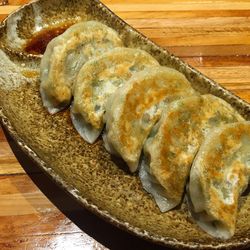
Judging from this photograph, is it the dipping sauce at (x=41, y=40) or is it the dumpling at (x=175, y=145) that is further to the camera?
the dipping sauce at (x=41, y=40)

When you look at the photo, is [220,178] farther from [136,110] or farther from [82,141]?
[82,141]

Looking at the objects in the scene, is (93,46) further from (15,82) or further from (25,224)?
(25,224)

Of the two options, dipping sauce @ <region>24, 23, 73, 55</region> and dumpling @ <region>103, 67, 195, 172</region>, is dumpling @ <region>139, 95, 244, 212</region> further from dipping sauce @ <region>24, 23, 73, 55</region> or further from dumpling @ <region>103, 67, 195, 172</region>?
dipping sauce @ <region>24, 23, 73, 55</region>

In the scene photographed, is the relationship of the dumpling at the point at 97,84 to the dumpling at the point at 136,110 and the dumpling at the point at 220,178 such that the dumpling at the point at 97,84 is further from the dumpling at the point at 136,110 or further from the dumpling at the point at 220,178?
the dumpling at the point at 220,178

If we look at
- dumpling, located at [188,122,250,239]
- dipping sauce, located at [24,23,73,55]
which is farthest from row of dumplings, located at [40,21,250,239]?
dipping sauce, located at [24,23,73,55]

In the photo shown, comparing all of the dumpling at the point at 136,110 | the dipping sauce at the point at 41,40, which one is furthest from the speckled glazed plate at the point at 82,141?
the dumpling at the point at 136,110

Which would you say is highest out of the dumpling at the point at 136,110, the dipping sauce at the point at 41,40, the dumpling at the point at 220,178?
the dipping sauce at the point at 41,40

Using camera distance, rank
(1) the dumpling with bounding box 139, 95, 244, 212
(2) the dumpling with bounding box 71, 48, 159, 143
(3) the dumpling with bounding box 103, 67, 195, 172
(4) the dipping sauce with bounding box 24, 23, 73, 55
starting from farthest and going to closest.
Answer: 1. (4) the dipping sauce with bounding box 24, 23, 73, 55
2. (2) the dumpling with bounding box 71, 48, 159, 143
3. (3) the dumpling with bounding box 103, 67, 195, 172
4. (1) the dumpling with bounding box 139, 95, 244, 212
